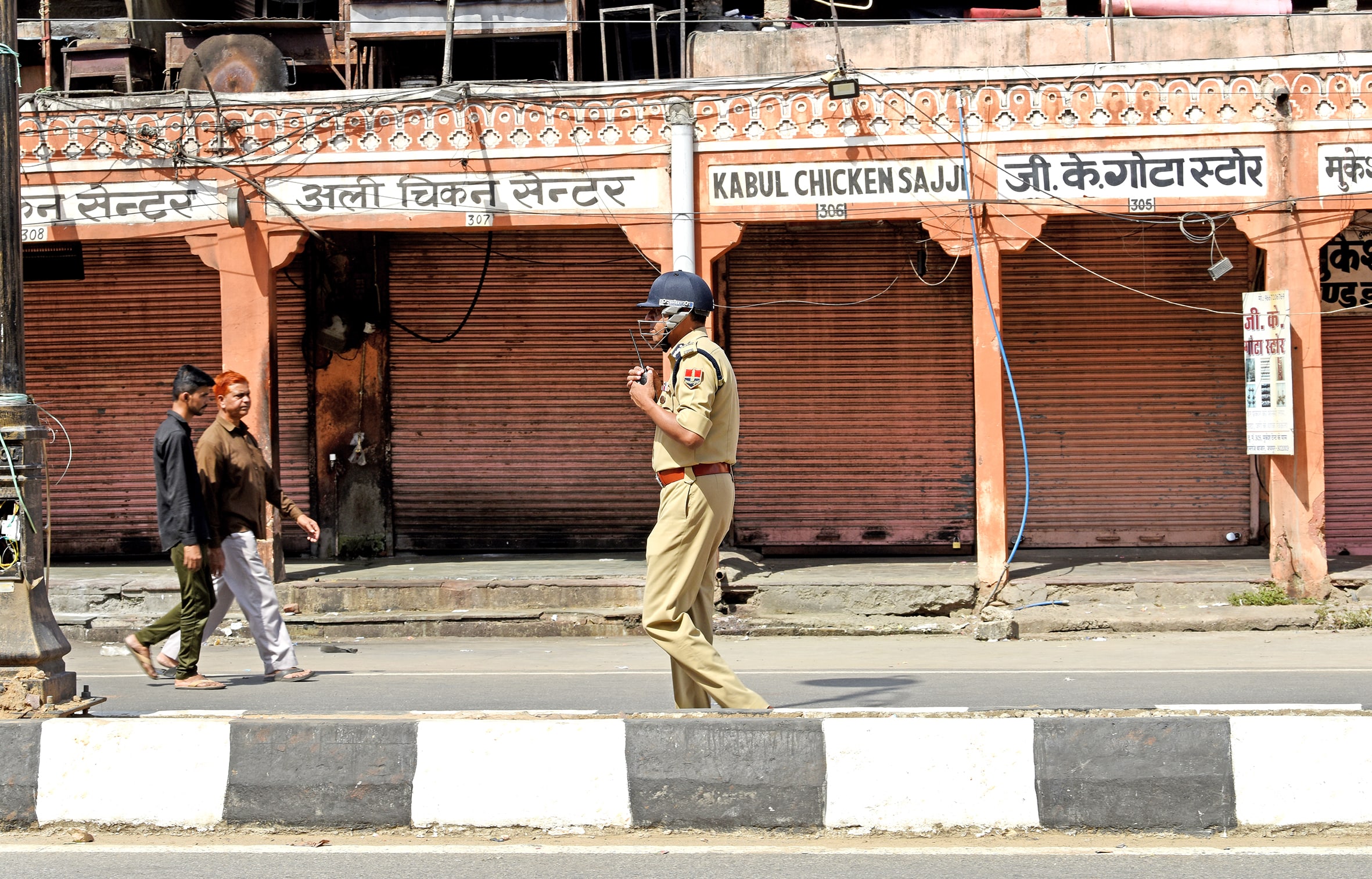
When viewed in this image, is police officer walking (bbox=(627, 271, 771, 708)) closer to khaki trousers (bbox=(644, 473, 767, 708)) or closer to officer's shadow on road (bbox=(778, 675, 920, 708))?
khaki trousers (bbox=(644, 473, 767, 708))

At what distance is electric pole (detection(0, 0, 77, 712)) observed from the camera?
16.7ft

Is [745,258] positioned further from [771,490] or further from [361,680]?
[361,680]

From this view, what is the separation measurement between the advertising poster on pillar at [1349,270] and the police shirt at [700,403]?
9827 mm

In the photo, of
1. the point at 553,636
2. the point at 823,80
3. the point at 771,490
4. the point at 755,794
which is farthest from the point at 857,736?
the point at 771,490

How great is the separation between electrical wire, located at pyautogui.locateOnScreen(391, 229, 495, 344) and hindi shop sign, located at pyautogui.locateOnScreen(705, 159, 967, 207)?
2.99 meters

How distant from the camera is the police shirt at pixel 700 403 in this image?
5230 mm

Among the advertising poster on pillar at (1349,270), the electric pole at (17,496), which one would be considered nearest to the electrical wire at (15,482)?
the electric pole at (17,496)

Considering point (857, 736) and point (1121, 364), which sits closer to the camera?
point (857, 736)

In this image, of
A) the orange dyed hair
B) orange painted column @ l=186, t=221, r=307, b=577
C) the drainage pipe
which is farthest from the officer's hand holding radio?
orange painted column @ l=186, t=221, r=307, b=577

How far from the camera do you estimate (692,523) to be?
5.28 meters

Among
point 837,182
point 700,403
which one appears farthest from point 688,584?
point 837,182

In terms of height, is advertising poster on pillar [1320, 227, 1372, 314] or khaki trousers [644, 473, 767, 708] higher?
advertising poster on pillar [1320, 227, 1372, 314]

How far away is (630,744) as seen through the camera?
15.4 feet

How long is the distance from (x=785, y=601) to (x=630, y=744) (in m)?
7.04
